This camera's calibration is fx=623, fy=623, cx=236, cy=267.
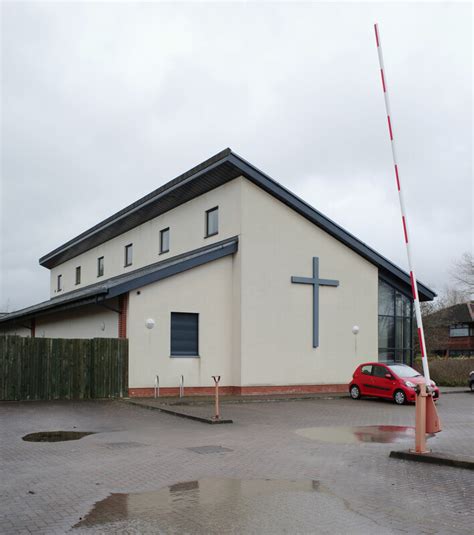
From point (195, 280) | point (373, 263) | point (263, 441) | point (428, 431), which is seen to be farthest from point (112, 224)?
point (428, 431)

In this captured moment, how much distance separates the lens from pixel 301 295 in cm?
2344

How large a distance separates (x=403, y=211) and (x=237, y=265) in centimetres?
1207

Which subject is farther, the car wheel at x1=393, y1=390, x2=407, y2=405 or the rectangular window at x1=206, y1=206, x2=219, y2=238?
the rectangular window at x1=206, y1=206, x2=219, y2=238

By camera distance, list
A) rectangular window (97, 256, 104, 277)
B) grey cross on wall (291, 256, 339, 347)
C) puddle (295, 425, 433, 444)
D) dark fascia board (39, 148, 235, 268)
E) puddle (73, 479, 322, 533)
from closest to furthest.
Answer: puddle (73, 479, 322, 533) < puddle (295, 425, 433, 444) < dark fascia board (39, 148, 235, 268) < grey cross on wall (291, 256, 339, 347) < rectangular window (97, 256, 104, 277)

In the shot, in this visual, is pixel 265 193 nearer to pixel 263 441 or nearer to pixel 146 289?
pixel 146 289

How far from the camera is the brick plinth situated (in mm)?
20062

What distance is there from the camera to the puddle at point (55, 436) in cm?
1164

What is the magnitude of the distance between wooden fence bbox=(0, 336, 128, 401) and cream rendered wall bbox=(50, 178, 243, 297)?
6119 millimetres

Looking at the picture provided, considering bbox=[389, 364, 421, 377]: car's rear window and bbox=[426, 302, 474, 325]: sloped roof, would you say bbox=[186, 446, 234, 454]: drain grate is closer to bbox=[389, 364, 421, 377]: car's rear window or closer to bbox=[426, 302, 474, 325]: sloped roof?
bbox=[389, 364, 421, 377]: car's rear window

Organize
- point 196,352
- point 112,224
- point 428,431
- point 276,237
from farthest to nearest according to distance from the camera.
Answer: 1. point 112,224
2. point 276,237
3. point 196,352
4. point 428,431

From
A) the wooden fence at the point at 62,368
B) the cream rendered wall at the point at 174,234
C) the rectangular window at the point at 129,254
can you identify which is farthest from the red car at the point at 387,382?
the rectangular window at the point at 129,254


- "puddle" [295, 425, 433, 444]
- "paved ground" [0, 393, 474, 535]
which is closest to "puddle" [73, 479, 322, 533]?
"paved ground" [0, 393, 474, 535]

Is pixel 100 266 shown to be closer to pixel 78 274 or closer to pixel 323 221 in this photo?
pixel 78 274

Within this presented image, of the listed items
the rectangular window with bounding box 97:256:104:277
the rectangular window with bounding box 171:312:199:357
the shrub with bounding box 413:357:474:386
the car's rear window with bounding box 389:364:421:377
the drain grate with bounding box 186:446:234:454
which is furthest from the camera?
the rectangular window with bounding box 97:256:104:277
